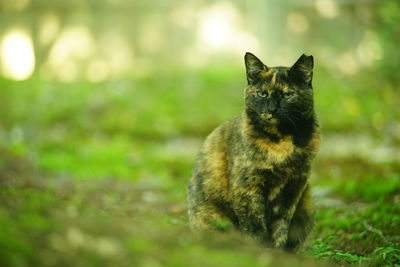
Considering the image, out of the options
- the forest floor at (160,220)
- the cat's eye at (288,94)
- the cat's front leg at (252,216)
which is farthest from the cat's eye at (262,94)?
the forest floor at (160,220)

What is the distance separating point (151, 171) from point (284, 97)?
399 centimetres

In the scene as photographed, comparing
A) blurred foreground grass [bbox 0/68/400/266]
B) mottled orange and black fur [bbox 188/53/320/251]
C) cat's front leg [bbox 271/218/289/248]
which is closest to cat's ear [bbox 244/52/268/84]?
mottled orange and black fur [bbox 188/53/320/251]

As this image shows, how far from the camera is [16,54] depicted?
11695 millimetres

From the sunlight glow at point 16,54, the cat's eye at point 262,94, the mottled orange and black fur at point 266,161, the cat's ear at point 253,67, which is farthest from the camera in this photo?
the sunlight glow at point 16,54

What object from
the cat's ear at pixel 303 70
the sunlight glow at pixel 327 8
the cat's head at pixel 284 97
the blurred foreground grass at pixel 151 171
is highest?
the sunlight glow at pixel 327 8

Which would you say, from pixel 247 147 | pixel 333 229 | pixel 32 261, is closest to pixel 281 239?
pixel 247 147

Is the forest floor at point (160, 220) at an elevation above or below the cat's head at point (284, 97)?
below

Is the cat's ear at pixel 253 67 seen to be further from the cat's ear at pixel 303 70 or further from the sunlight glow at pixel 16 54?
the sunlight glow at pixel 16 54

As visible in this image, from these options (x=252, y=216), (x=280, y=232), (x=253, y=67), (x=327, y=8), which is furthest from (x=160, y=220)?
(x=327, y=8)

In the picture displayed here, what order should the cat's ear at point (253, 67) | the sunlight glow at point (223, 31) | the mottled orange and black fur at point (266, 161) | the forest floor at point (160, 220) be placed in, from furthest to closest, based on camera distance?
1. the sunlight glow at point (223, 31)
2. the cat's ear at point (253, 67)
3. the mottled orange and black fur at point (266, 161)
4. the forest floor at point (160, 220)

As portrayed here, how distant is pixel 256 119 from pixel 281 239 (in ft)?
3.09

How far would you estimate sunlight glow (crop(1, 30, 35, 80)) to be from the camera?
11.7 metres

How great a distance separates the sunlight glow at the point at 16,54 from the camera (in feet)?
38.2

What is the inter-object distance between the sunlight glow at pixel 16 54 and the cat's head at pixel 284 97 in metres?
8.95
